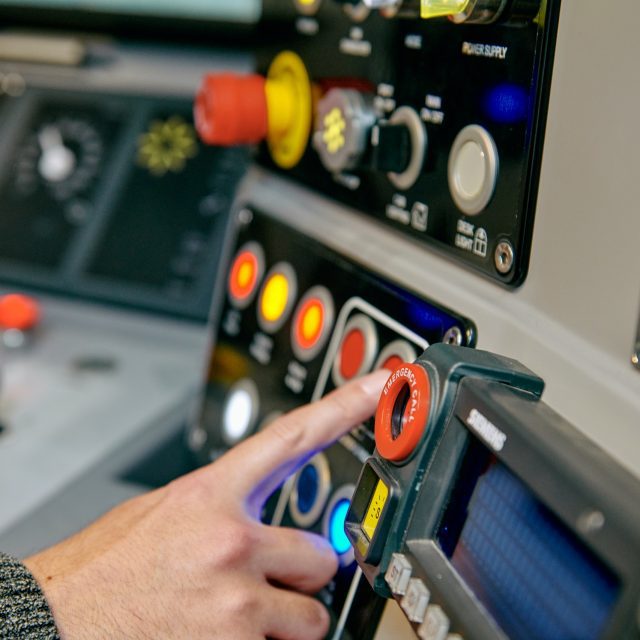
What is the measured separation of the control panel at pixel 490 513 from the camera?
40cm

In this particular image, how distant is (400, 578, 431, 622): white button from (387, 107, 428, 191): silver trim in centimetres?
34

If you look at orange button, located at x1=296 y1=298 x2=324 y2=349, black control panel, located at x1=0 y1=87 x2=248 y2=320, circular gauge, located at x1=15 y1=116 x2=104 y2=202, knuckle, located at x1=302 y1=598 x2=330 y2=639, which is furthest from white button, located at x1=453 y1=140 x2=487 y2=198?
circular gauge, located at x1=15 y1=116 x2=104 y2=202

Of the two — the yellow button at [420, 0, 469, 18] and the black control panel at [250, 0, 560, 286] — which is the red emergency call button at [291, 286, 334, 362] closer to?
the black control panel at [250, 0, 560, 286]

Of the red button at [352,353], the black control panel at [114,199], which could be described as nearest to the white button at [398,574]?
the red button at [352,353]

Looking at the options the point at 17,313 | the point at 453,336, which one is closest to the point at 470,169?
the point at 453,336

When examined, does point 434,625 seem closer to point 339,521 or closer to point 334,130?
point 339,521

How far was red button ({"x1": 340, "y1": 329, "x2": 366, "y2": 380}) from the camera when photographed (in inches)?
30.1

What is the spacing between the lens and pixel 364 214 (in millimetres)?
814

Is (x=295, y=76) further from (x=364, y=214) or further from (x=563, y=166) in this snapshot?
(x=563, y=166)

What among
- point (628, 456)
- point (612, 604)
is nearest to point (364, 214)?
point (628, 456)

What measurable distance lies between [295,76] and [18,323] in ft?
1.91

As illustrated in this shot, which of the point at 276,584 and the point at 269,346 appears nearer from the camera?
the point at 276,584

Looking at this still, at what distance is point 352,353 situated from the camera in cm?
78

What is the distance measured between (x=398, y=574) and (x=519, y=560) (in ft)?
0.27
